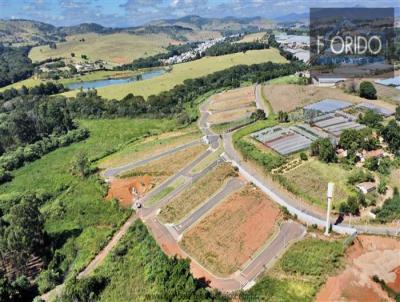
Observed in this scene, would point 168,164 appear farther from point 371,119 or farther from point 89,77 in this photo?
point 89,77

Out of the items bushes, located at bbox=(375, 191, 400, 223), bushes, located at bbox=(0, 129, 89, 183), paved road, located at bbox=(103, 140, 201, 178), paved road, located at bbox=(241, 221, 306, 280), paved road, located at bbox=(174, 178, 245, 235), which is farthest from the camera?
bushes, located at bbox=(0, 129, 89, 183)

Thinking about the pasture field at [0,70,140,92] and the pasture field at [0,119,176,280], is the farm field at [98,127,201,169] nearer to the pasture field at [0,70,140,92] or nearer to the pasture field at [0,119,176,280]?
the pasture field at [0,119,176,280]

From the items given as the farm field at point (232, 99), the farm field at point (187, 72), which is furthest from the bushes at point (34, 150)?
the farm field at point (187, 72)

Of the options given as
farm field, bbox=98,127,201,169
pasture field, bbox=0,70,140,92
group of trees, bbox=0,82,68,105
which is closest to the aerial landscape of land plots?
farm field, bbox=98,127,201,169

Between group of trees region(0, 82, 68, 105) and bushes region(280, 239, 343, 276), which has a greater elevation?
group of trees region(0, 82, 68, 105)

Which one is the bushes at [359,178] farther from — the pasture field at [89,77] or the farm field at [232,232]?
the pasture field at [89,77]

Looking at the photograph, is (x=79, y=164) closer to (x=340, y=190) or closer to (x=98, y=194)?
(x=98, y=194)
